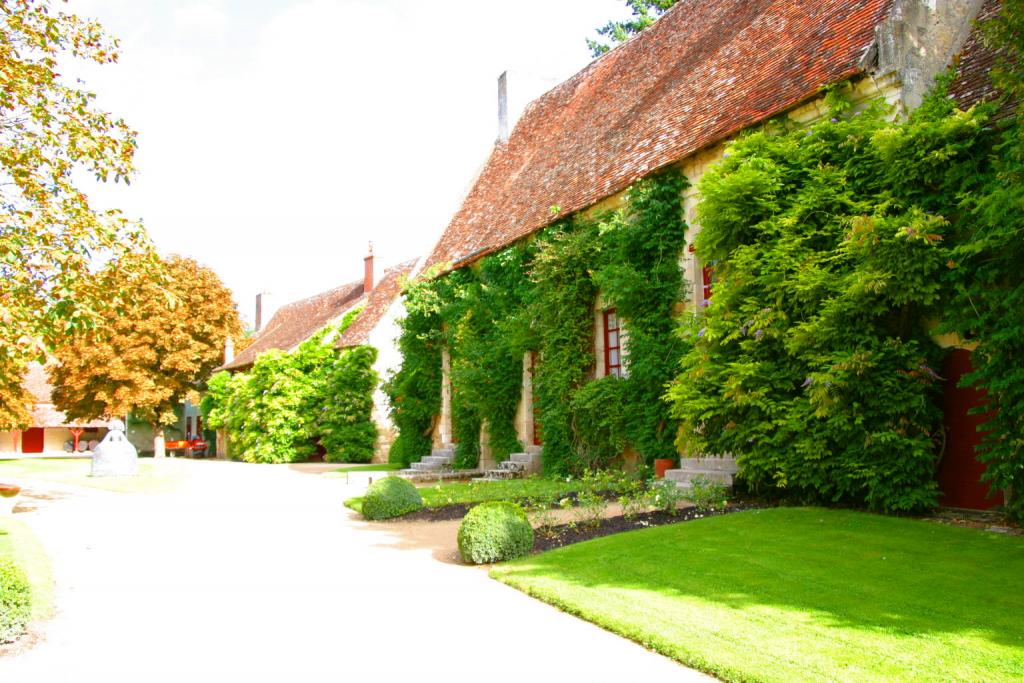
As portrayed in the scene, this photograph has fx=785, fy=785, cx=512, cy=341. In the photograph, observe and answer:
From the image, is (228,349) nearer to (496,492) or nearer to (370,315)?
(370,315)

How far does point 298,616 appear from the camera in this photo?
6.24m

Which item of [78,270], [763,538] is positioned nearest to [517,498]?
[763,538]

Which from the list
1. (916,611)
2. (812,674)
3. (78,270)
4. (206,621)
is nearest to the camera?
(812,674)

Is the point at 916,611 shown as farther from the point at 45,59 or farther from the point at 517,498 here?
the point at 45,59

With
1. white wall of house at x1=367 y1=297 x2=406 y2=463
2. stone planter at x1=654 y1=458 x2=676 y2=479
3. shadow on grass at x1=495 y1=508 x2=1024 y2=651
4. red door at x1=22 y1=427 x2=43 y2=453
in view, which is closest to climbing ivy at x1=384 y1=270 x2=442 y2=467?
white wall of house at x1=367 y1=297 x2=406 y2=463

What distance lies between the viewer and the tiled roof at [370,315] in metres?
26.2

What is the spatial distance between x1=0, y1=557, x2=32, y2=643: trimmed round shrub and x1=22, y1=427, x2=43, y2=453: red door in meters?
49.6

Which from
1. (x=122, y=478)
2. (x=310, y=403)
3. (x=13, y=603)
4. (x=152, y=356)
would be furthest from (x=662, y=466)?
(x=152, y=356)

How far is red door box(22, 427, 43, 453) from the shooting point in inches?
1895

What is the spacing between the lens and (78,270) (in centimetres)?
1058

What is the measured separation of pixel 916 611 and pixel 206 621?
5257 millimetres

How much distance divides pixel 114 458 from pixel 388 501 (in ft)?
40.2

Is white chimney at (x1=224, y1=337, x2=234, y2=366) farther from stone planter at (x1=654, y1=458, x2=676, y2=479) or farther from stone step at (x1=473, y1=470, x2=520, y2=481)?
stone planter at (x1=654, y1=458, x2=676, y2=479)

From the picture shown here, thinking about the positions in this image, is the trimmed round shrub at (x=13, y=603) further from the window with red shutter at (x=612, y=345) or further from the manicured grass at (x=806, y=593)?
the window with red shutter at (x=612, y=345)
